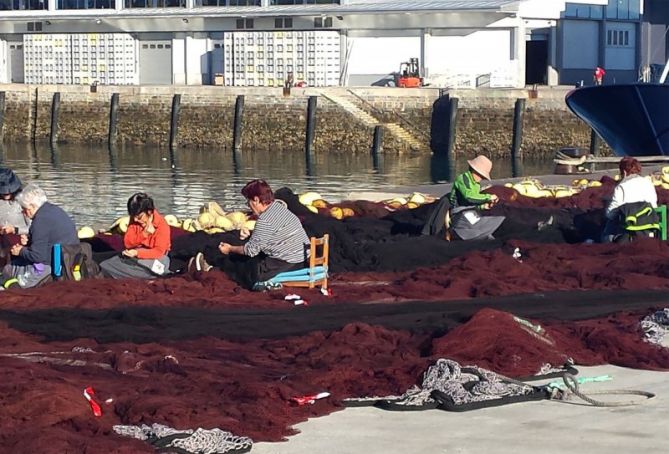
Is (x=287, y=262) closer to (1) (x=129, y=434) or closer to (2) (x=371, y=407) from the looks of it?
(2) (x=371, y=407)

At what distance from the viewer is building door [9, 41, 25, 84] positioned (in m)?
57.4

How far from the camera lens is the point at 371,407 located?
285 inches

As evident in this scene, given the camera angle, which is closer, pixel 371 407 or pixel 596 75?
pixel 371 407

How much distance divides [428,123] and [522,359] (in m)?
36.6

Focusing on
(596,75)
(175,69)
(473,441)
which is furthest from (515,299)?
(175,69)

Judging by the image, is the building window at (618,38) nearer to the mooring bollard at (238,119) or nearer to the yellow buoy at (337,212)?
the mooring bollard at (238,119)

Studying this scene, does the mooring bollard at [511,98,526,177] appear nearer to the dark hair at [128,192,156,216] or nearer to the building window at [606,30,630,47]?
the building window at [606,30,630,47]

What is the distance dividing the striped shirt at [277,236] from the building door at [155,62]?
43.8 metres

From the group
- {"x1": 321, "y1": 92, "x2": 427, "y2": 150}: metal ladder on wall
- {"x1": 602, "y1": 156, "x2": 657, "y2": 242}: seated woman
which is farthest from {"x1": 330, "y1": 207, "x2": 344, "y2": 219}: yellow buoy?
{"x1": 321, "y1": 92, "x2": 427, "y2": 150}: metal ladder on wall

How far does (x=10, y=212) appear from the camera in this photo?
11.7m

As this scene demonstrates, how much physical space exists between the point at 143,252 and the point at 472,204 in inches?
136

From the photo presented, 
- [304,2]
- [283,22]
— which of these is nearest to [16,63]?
[283,22]

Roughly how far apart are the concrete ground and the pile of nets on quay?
0.66ft

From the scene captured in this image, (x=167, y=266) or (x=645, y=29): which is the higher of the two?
(x=645, y=29)
